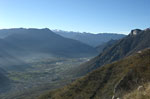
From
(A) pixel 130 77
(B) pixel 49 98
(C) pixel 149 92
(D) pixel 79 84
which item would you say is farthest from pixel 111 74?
(C) pixel 149 92

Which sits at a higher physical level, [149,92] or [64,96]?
[149,92]

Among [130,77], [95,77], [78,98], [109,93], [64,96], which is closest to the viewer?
[130,77]

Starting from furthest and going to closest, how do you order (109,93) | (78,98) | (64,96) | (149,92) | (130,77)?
(64,96), (78,98), (109,93), (130,77), (149,92)

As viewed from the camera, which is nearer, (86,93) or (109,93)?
(109,93)

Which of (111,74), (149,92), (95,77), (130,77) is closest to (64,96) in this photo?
(95,77)

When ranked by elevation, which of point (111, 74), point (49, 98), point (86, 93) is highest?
point (111, 74)

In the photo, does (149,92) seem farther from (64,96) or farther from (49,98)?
(49,98)

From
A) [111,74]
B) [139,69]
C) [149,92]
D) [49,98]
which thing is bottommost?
[49,98]

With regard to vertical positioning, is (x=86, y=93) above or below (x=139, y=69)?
below

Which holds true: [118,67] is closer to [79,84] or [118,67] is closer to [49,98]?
[79,84]
